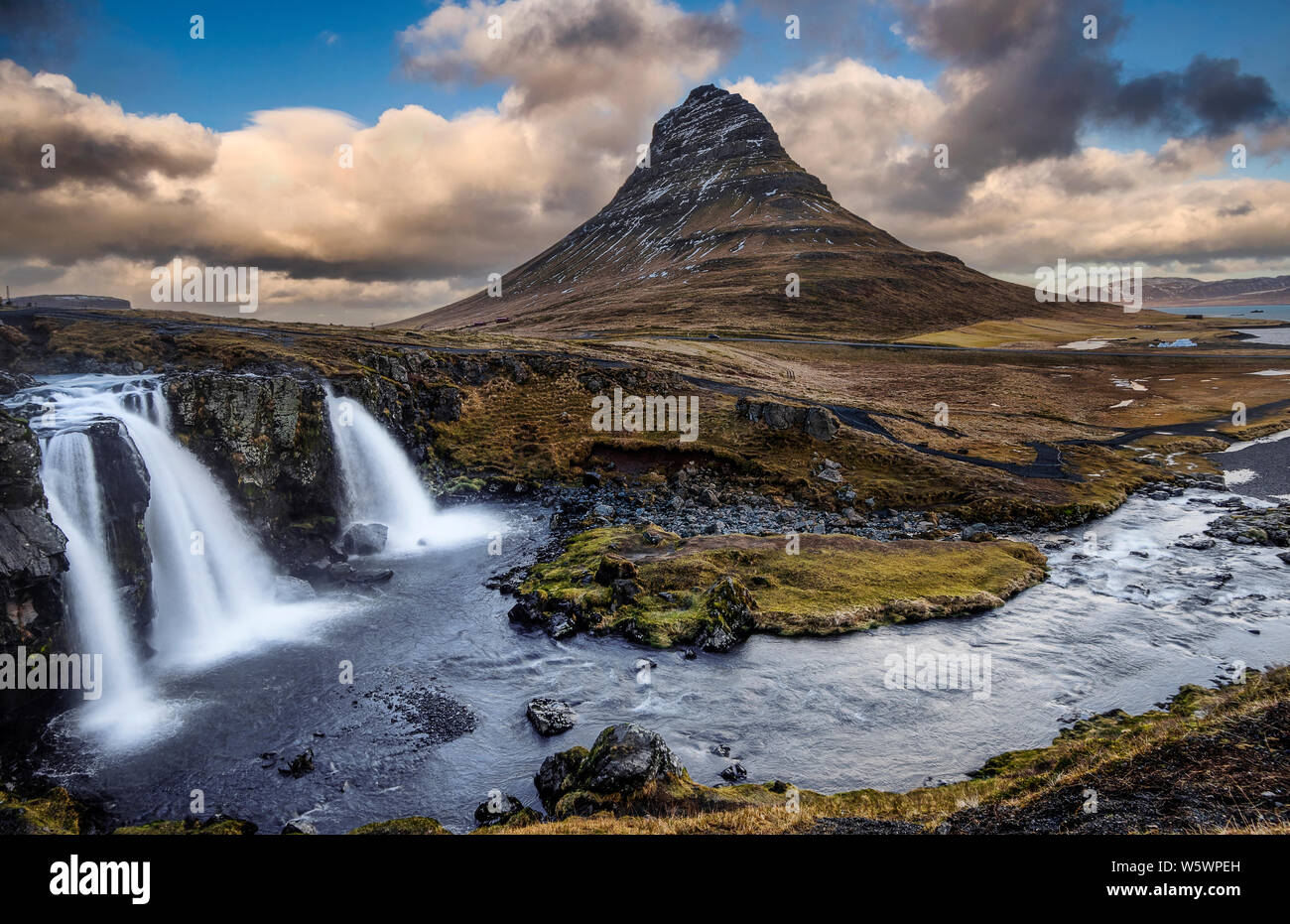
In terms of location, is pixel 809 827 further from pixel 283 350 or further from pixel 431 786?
pixel 283 350

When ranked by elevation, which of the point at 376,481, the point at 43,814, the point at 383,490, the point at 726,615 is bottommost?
the point at 43,814

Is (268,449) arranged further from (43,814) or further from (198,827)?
(198,827)

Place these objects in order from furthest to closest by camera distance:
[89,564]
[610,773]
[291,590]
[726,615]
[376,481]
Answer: [376,481] < [291,590] < [726,615] < [89,564] < [610,773]

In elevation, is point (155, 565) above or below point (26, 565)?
below

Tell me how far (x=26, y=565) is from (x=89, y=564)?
4.33m

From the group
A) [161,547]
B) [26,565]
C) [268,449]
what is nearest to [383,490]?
[268,449]

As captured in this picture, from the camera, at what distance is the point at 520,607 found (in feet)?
100

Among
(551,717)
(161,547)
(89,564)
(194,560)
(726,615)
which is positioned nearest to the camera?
(551,717)

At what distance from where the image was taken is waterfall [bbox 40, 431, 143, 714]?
25.0 m

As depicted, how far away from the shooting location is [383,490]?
46.8 meters

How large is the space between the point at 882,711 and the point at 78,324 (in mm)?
66701

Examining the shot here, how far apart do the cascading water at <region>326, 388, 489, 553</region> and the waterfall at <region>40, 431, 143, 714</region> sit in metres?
16.0

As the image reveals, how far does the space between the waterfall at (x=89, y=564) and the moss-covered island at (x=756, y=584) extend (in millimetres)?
16040
